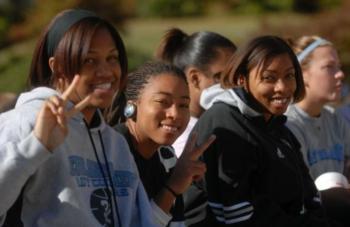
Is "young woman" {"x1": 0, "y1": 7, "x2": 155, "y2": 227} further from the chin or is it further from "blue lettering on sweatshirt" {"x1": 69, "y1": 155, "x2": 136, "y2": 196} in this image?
the chin

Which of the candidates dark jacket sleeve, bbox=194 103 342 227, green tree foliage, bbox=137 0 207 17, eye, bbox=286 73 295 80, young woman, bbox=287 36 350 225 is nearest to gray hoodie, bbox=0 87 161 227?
dark jacket sleeve, bbox=194 103 342 227

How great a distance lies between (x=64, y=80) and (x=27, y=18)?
1142 centimetres

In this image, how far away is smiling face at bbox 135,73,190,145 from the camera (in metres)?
3.94

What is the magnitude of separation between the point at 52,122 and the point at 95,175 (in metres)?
0.45

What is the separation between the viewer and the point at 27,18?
14445 mm

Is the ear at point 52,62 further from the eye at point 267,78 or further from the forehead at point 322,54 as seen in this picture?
the forehead at point 322,54

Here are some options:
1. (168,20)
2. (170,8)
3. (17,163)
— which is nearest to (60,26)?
(17,163)

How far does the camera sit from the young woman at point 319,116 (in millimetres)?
5355

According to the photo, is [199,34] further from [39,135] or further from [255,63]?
[39,135]

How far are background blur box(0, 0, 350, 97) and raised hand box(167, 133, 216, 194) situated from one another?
13.4ft

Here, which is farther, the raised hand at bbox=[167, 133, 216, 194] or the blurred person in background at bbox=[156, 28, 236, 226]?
the blurred person in background at bbox=[156, 28, 236, 226]

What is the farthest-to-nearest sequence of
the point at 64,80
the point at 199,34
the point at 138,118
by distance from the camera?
the point at 199,34
the point at 138,118
the point at 64,80

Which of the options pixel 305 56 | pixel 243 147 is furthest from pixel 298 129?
pixel 243 147

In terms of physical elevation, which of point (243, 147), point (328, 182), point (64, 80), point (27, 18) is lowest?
Answer: point (27, 18)
